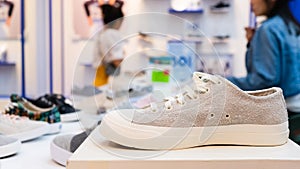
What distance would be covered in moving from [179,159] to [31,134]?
41 cm

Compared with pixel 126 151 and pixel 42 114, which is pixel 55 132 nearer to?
pixel 42 114

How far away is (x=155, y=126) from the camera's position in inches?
22.6

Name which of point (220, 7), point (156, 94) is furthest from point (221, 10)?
point (156, 94)

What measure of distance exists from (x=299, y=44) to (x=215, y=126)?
3.01ft

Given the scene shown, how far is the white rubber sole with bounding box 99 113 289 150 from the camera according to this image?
0.57 metres

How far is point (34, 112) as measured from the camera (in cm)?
95

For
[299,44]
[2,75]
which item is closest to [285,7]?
[299,44]

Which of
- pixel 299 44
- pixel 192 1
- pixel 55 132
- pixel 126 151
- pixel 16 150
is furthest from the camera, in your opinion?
pixel 192 1

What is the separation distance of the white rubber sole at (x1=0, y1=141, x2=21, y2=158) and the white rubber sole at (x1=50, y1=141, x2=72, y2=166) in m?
0.07

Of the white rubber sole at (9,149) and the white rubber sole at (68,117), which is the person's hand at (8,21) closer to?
the white rubber sole at (68,117)

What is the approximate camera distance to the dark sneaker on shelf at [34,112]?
919 mm

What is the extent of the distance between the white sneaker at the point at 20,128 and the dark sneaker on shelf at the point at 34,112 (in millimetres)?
48

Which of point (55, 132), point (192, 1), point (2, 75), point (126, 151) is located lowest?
point (2, 75)

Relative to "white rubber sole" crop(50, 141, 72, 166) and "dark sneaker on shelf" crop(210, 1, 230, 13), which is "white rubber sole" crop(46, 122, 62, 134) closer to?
"white rubber sole" crop(50, 141, 72, 166)
